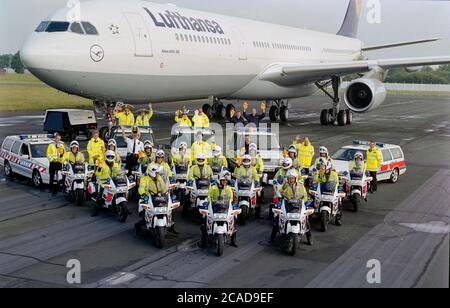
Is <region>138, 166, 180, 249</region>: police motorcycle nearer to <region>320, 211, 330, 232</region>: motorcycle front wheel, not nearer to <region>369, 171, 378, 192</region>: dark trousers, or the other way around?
<region>320, 211, 330, 232</region>: motorcycle front wheel

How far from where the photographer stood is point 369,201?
1589cm

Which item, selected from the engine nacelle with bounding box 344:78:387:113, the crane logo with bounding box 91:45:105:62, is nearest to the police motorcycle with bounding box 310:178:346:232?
the crane logo with bounding box 91:45:105:62

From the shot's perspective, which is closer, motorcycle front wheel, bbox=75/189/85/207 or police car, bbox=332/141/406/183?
motorcycle front wheel, bbox=75/189/85/207

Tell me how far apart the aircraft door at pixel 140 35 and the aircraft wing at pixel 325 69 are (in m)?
11.5

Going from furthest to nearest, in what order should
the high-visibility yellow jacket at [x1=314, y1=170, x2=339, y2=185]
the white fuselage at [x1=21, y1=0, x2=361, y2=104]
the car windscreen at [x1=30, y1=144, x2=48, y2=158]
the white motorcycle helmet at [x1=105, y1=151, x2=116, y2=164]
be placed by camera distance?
1. the white fuselage at [x1=21, y1=0, x2=361, y2=104]
2. the car windscreen at [x1=30, y1=144, x2=48, y2=158]
3. the white motorcycle helmet at [x1=105, y1=151, x2=116, y2=164]
4. the high-visibility yellow jacket at [x1=314, y1=170, x2=339, y2=185]

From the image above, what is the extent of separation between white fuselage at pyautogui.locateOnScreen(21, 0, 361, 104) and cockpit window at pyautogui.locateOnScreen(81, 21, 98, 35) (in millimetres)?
164

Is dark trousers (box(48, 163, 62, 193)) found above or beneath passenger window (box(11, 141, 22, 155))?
beneath

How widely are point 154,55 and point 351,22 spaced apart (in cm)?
3511

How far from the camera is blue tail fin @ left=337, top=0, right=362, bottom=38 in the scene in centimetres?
5247

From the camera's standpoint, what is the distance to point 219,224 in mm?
11219

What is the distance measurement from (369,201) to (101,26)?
13.0 meters

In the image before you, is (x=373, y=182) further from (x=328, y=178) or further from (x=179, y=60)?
(x=179, y=60)
